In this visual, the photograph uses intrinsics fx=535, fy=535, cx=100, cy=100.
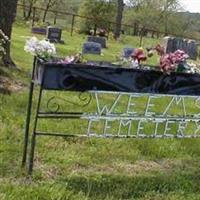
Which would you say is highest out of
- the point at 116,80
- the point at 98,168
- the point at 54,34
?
the point at 116,80

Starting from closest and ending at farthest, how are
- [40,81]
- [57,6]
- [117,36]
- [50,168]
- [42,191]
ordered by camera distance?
[42,191] < [40,81] < [50,168] < [117,36] < [57,6]

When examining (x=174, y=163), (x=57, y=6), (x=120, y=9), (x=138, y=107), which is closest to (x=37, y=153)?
(x=174, y=163)

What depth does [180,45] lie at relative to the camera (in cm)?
2672

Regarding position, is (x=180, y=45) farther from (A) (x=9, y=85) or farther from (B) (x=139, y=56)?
(B) (x=139, y=56)

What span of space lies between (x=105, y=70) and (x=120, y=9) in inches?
1426

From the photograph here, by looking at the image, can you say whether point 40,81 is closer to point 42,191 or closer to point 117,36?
point 42,191

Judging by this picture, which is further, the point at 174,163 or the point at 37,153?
the point at 174,163

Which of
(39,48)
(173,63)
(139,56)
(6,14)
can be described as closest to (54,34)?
(6,14)

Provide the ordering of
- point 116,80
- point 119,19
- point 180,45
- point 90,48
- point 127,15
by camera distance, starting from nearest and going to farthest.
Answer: point 116,80, point 90,48, point 180,45, point 119,19, point 127,15

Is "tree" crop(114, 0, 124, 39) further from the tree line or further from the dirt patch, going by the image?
the dirt patch

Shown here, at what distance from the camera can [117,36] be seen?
3753cm

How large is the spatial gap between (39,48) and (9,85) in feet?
14.3

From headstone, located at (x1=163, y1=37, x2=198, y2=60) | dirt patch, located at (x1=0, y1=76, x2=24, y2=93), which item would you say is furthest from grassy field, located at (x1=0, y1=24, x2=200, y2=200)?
headstone, located at (x1=163, y1=37, x2=198, y2=60)

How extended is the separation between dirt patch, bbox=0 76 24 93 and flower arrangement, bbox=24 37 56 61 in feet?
11.7
